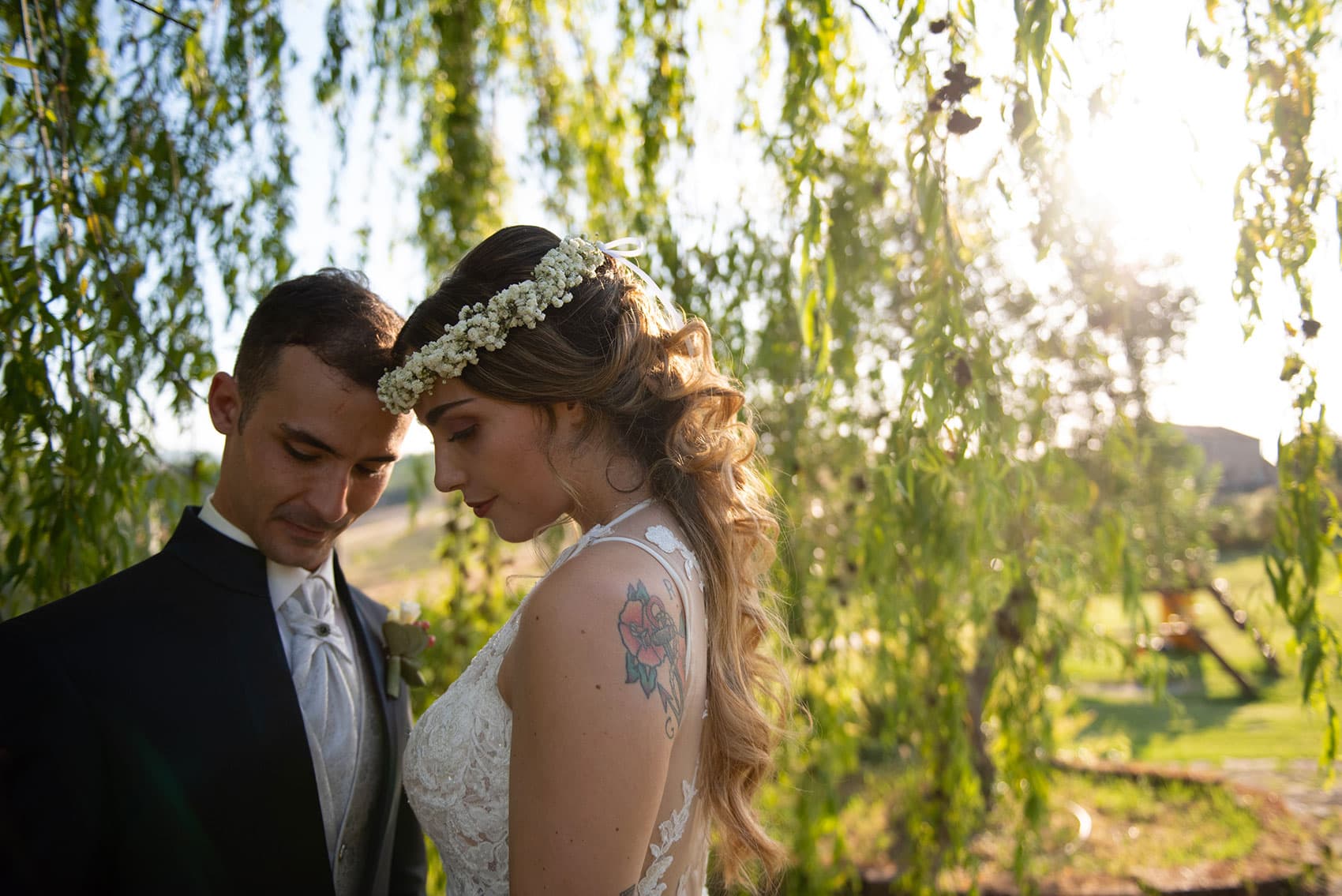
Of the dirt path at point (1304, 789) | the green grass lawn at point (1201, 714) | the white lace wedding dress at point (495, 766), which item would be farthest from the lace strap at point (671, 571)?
the dirt path at point (1304, 789)

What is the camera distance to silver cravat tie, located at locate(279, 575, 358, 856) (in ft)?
6.31

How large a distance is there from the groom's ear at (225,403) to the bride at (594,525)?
412 mm

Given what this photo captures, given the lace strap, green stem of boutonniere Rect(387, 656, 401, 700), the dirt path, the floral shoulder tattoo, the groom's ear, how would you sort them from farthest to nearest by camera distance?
the dirt path
green stem of boutonniere Rect(387, 656, 401, 700)
the groom's ear
the lace strap
the floral shoulder tattoo

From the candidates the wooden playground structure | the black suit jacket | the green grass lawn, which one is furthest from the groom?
the green grass lawn

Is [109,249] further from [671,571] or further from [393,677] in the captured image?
[671,571]

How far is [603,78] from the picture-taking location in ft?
14.1

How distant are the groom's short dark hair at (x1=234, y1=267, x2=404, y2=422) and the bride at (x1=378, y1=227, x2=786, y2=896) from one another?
5.7 inches

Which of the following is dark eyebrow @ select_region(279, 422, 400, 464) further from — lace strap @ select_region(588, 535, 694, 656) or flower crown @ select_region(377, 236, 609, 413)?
lace strap @ select_region(588, 535, 694, 656)

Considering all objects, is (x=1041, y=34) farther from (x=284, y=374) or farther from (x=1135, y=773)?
(x=1135, y=773)

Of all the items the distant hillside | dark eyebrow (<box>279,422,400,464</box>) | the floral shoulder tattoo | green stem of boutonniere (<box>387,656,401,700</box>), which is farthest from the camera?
the distant hillside

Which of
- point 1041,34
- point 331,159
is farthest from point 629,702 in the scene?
point 331,159

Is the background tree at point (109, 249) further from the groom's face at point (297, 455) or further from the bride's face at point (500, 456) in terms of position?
the bride's face at point (500, 456)

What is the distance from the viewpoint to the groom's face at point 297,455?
194 centimetres

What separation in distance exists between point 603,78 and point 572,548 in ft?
10.6
